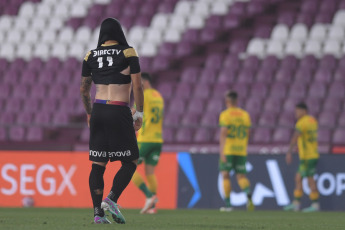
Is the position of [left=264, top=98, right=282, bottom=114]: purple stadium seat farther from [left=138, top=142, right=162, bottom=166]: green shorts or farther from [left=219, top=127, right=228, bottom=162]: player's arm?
[left=138, top=142, right=162, bottom=166]: green shorts

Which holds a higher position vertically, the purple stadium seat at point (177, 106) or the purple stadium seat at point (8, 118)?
the purple stadium seat at point (177, 106)

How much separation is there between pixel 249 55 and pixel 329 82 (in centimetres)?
237

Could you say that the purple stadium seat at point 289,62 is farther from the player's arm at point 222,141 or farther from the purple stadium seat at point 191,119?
the player's arm at point 222,141

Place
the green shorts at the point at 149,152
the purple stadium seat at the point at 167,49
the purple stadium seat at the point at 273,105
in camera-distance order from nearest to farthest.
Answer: the green shorts at the point at 149,152
the purple stadium seat at the point at 273,105
the purple stadium seat at the point at 167,49

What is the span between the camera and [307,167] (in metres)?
13.4

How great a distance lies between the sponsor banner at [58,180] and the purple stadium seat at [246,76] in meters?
4.57

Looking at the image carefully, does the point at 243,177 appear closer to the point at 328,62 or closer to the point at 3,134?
the point at 328,62

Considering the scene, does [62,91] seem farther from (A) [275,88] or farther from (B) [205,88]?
(A) [275,88]

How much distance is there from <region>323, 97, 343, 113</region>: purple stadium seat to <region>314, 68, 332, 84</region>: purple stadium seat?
855 millimetres

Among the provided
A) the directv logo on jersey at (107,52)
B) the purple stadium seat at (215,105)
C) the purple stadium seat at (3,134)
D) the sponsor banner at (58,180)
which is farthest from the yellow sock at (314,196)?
the directv logo on jersey at (107,52)

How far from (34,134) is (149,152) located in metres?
7.05

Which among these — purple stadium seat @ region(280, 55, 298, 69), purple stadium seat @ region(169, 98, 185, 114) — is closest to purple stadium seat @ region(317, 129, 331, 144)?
purple stadium seat @ region(280, 55, 298, 69)

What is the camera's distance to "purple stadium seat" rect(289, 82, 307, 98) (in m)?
17.0

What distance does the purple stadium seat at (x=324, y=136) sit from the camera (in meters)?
15.3
